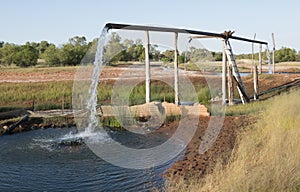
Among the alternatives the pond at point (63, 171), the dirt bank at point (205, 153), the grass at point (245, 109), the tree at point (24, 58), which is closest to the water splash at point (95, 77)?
the pond at point (63, 171)

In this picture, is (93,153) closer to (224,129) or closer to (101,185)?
(101,185)

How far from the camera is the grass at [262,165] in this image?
5070mm

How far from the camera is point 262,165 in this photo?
5863 mm

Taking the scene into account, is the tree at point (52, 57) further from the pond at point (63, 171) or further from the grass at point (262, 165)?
the grass at point (262, 165)

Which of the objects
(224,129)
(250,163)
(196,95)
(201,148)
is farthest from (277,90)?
(250,163)

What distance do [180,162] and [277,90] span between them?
1346 centimetres

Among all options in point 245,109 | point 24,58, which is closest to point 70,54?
point 24,58

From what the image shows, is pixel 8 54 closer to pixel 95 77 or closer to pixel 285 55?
pixel 95 77

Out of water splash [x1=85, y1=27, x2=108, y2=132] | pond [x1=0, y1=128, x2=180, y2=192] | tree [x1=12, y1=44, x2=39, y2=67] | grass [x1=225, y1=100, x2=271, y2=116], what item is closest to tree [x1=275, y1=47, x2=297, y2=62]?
tree [x1=12, y1=44, x2=39, y2=67]

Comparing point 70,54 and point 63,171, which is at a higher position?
point 70,54

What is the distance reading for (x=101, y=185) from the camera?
7066mm

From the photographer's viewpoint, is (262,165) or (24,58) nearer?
(262,165)

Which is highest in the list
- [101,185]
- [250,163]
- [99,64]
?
[99,64]

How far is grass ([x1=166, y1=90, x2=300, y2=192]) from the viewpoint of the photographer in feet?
16.6
